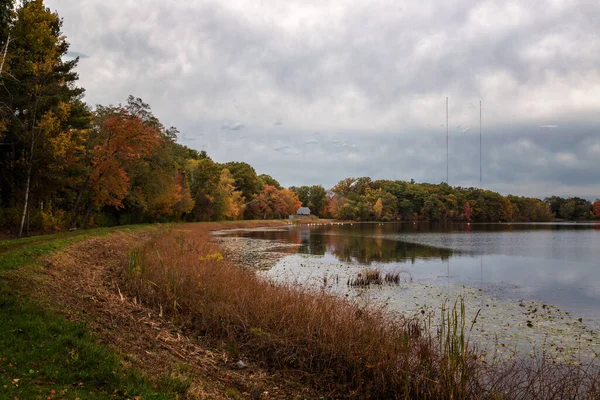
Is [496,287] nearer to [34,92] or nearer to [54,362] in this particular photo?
[54,362]

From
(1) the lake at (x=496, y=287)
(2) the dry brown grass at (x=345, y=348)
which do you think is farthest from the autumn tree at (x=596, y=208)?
(2) the dry brown grass at (x=345, y=348)

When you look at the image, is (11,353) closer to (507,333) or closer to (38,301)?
(38,301)

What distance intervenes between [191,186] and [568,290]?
186ft

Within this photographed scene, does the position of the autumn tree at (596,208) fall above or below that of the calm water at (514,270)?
above

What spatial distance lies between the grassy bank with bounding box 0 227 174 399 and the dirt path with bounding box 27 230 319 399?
419 mm

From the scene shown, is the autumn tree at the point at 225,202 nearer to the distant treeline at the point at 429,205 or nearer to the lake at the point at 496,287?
the lake at the point at 496,287

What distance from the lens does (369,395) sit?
710 centimetres

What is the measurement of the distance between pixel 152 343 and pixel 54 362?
7.30 ft

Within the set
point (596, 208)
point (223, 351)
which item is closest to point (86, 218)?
point (223, 351)

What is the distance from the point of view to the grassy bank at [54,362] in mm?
5375

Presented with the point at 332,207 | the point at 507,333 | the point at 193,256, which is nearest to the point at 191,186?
the point at 193,256

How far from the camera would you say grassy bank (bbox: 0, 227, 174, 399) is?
212 inches

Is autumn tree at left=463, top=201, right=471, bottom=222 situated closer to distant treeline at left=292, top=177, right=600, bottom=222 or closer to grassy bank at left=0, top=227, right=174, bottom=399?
distant treeline at left=292, top=177, right=600, bottom=222

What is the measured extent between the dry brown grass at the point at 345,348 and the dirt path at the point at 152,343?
55 cm
